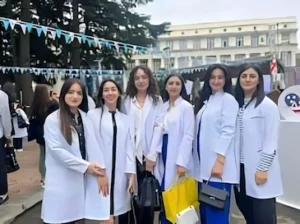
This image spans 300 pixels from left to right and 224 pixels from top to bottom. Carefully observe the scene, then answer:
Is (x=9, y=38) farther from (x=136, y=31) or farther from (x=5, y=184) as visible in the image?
(x=5, y=184)

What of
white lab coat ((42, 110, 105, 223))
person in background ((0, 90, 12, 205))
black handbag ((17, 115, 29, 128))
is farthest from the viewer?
black handbag ((17, 115, 29, 128))

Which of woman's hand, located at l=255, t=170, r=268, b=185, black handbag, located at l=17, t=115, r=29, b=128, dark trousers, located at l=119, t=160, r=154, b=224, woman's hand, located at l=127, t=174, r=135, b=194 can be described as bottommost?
dark trousers, located at l=119, t=160, r=154, b=224

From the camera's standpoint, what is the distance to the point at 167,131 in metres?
3.79

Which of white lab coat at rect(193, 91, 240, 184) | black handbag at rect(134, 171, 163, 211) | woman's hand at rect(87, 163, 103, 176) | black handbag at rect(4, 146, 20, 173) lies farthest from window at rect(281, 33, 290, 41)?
woman's hand at rect(87, 163, 103, 176)

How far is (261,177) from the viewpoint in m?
3.37

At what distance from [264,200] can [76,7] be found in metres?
19.3

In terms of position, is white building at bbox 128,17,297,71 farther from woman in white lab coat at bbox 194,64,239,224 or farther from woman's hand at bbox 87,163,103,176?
woman's hand at bbox 87,163,103,176

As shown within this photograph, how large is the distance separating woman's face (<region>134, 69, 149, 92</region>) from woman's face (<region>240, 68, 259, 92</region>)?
0.87 m

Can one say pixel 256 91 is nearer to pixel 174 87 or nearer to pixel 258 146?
pixel 258 146

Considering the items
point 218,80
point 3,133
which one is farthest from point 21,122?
point 218,80

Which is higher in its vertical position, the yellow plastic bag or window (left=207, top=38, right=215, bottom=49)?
window (left=207, top=38, right=215, bottom=49)

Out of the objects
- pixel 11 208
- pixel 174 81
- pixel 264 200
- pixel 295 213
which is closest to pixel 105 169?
pixel 174 81

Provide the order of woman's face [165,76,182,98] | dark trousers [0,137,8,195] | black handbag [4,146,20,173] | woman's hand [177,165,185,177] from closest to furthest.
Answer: woman's hand [177,165,185,177] < woman's face [165,76,182,98] < dark trousers [0,137,8,195] < black handbag [4,146,20,173]

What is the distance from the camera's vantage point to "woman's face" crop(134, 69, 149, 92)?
3875 mm
